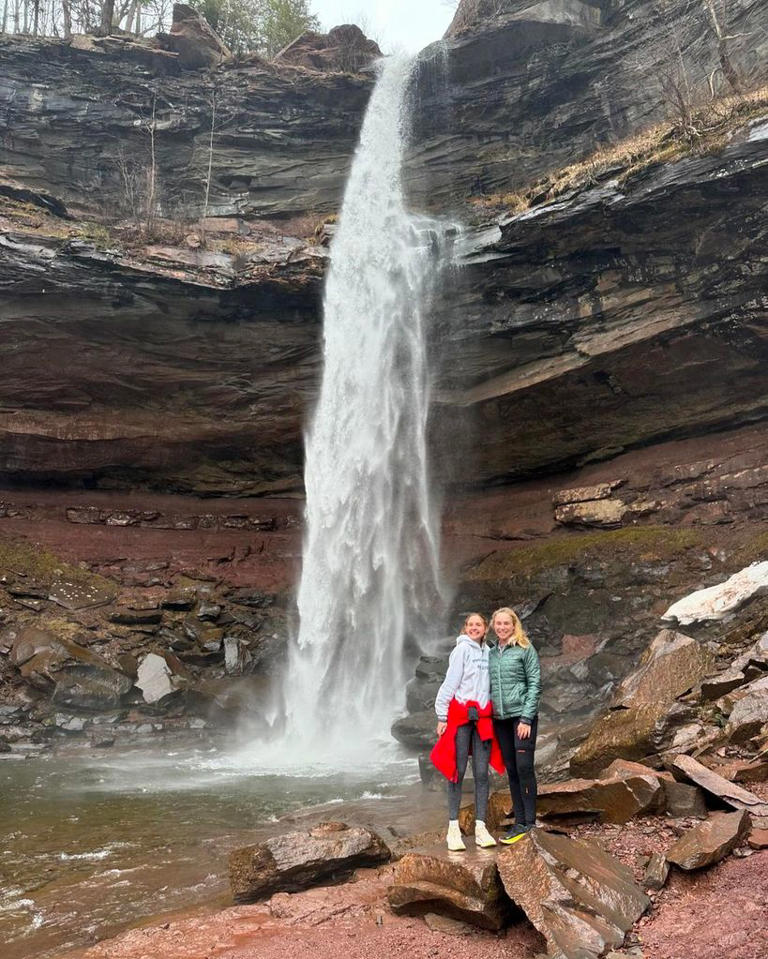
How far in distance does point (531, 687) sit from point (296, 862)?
224 centimetres

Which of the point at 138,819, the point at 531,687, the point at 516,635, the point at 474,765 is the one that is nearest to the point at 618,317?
the point at 516,635

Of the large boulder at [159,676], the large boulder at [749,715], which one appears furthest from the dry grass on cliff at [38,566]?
the large boulder at [749,715]

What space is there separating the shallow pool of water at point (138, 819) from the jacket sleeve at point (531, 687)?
279 cm

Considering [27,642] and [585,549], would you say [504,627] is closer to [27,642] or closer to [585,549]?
[585,549]

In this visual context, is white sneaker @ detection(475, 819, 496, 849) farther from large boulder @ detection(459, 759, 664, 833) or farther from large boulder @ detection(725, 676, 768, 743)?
large boulder @ detection(725, 676, 768, 743)

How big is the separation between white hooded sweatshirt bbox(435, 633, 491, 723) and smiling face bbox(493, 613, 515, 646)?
19 cm

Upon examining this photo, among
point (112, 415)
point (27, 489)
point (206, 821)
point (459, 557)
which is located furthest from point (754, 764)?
point (27, 489)

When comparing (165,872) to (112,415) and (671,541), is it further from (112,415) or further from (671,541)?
(112,415)

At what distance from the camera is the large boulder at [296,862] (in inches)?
205

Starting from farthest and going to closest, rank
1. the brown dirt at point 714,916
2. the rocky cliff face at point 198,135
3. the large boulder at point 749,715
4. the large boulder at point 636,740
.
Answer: the rocky cliff face at point 198,135 < the large boulder at point 636,740 < the large boulder at point 749,715 < the brown dirt at point 714,916

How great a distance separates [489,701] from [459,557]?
1516 centimetres

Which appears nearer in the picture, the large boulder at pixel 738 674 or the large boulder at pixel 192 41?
the large boulder at pixel 738 674

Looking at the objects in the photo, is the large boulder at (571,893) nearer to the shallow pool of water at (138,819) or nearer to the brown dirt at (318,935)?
the brown dirt at (318,935)

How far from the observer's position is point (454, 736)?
5430 millimetres
